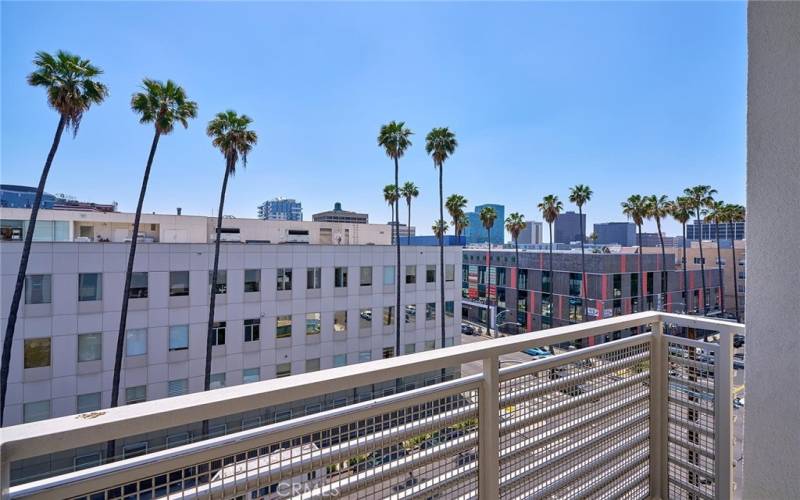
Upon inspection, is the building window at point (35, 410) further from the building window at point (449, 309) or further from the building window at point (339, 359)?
the building window at point (449, 309)

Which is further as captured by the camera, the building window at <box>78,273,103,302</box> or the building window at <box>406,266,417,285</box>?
the building window at <box>406,266,417,285</box>

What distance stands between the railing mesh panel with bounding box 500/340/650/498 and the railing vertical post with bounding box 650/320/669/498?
49 millimetres

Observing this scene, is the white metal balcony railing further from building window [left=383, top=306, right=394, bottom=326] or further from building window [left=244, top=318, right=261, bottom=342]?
building window [left=383, top=306, right=394, bottom=326]

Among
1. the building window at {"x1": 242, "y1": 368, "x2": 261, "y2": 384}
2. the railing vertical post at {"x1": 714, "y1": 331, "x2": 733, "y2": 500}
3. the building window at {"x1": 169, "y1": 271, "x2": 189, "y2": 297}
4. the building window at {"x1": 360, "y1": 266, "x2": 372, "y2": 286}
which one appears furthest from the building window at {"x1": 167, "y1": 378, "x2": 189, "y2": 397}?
the railing vertical post at {"x1": 714, "y1": 331, "x2": 733, "y2": 500}

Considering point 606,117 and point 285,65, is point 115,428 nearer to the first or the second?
point 285,65

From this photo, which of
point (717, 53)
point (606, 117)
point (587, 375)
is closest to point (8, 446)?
point (587, 375)

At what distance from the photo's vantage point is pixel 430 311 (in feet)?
51.7

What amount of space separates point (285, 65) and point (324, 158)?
12.4m

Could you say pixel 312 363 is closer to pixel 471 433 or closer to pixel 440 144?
pixel 440 144

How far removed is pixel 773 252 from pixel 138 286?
43.4 feet

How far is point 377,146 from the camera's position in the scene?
15.9 m

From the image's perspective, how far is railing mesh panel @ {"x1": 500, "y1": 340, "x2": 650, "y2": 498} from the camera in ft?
4.38

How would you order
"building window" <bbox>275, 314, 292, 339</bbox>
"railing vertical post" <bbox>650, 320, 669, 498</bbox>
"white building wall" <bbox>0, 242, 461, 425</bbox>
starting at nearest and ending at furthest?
"railing vertical post" <bbox>650, 320, 669, 498</bbox> → "white building wall" <bbox>0, 242, 461, 425</bbox> → "building window" <bbox>275, 314, 292, 339</bbox>

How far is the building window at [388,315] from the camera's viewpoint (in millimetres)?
14617
